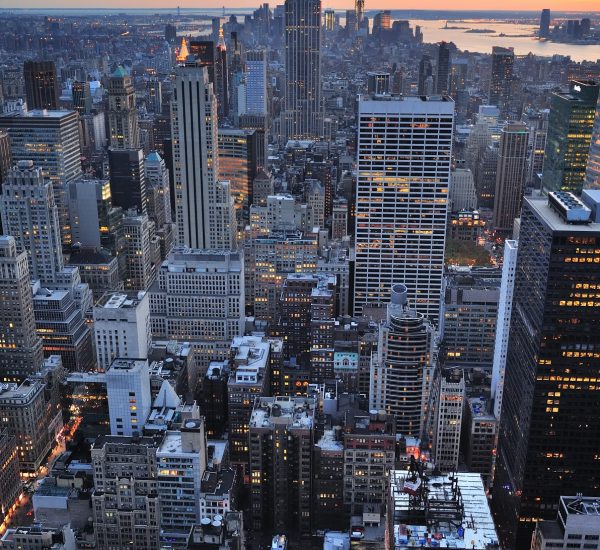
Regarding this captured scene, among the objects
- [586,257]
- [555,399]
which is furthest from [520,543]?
[586,257]

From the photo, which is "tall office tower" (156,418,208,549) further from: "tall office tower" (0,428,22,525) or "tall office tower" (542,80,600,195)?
"tall office tower" (542,80,600,195)

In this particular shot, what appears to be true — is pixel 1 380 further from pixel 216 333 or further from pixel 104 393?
pixel 216 333

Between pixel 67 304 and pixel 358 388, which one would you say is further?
pixel 67 304

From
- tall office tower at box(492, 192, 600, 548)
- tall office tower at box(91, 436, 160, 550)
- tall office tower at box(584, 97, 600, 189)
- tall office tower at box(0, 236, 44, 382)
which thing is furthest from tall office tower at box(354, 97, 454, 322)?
tall office tower at box(91, 436, 160, 550)

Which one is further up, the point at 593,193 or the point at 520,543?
the point at 593,193

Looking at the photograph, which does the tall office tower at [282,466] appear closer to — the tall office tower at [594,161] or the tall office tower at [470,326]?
the tall office tower at [470,326]
